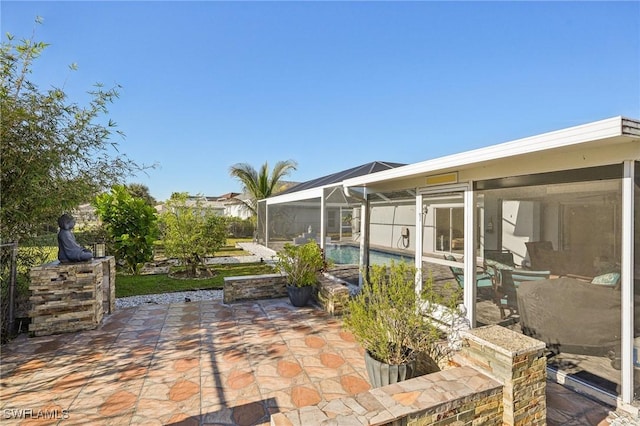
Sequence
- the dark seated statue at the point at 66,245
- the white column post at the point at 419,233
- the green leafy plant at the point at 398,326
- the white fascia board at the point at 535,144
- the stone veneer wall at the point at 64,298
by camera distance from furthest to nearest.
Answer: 1. the white column post at the point at 419,233
2. the dark seated statue at the point at 66,245
3. the stone veneer wall at the point at 64,298
4. the green leafy plant at the point at 398,326
5. the white fascia board at the point at 535,144

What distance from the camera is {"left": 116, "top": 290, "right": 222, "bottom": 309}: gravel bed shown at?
6594mm

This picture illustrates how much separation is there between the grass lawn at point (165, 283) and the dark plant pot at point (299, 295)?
9.35ft

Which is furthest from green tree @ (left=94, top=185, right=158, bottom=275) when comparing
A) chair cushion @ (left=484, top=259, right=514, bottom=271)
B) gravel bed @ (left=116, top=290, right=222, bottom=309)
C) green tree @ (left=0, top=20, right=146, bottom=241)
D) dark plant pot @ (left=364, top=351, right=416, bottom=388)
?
chair cushion @ (left=484, top=259, right=514, bottom=271)

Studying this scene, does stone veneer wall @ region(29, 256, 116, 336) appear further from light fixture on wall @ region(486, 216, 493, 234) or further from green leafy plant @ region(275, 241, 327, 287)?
light fixture on wall @ region(486, 216, 493, 234)

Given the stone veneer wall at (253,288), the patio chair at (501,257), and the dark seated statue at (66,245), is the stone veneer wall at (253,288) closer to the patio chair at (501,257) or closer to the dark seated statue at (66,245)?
the dark seated statue at (66,245)

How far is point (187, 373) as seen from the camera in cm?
359

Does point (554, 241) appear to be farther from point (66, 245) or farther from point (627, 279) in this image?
point (66, 245)

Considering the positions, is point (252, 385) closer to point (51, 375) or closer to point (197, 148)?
point (51, 375)

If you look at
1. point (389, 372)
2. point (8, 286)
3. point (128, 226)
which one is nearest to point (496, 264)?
point (389, 372)

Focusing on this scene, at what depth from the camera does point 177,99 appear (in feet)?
34.4

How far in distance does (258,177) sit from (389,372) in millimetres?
19283

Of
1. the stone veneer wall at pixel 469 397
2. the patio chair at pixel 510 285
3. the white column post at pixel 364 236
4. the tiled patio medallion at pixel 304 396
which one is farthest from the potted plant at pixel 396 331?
the white column post at pixel 364 236

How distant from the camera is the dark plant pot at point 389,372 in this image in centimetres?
289

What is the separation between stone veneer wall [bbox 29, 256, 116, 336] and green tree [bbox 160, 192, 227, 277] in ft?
13.9
